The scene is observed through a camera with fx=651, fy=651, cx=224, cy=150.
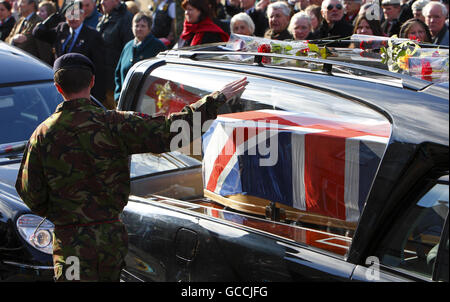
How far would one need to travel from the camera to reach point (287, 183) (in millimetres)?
3199

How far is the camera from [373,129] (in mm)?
2707

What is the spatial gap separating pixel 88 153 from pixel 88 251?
0.46m

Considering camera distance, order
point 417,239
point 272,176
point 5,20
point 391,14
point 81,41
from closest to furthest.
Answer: point 417,239 < point 272,176 < point 391,14 < point 81,41 < point 5,20

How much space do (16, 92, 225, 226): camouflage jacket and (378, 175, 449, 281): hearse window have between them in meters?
1.03

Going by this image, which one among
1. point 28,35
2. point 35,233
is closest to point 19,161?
point 35,233

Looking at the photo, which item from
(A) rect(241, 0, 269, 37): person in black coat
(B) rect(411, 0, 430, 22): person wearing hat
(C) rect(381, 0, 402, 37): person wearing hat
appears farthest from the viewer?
(A) rect(241, 0, 269, 37): person in black coat

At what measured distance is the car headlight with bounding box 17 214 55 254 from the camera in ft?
13.3

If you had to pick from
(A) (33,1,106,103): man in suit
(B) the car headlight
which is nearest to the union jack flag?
(B) the car headlight

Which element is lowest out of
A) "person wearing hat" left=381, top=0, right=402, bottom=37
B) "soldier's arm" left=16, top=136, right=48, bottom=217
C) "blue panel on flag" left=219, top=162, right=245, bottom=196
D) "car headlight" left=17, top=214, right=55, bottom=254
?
"car headlight" left=17, top=214, right=55, bottom=254

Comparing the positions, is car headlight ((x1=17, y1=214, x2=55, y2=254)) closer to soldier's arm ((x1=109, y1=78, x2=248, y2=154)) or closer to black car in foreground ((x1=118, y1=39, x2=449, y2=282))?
black car in foreground ((x1=118, y1=39, x2=449, y2=282))

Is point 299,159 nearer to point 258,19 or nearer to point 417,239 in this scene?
point 417,239

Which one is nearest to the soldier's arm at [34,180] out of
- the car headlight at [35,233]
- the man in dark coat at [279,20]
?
the car headlight at [35,233]
